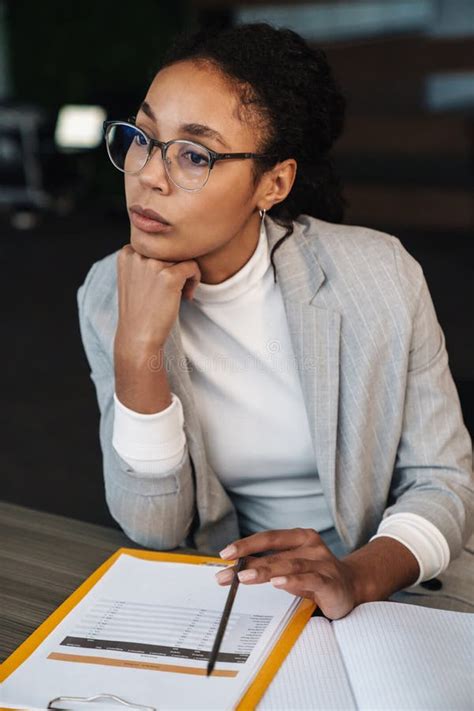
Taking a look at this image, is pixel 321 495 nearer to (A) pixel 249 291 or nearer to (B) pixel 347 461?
(B) pixel 347 461

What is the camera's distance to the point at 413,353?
134 cm

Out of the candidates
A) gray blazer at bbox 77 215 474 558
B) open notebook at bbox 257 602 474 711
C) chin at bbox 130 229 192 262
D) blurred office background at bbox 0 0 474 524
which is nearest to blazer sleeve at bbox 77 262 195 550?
gray blazer at bbox 77 215 474 558

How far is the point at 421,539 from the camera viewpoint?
118 centimetres

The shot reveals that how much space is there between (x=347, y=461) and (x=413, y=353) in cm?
19

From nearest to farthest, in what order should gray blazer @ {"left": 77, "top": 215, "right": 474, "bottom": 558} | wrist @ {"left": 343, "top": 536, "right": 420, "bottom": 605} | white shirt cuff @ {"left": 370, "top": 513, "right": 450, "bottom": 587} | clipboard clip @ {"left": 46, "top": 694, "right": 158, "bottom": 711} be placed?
clipboard clip @ {"left": 46, "top": 694, "right": 158, "bottom": 711} → wrist @ {"left": 343, "top": 536, "right": 420, "bottom": 605} → white shirt cuff @ {"left": 370, "top": 513, "right": 450, "bottom": 587} → gray blazer @ {"left": 77, "top": 215, "right": 474, "bottom": 558}

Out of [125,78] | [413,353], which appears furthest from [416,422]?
[125,78]

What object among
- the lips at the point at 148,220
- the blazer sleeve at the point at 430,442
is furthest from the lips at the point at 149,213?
the blazer sleeve at the point at 430,442

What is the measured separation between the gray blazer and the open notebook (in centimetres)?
34

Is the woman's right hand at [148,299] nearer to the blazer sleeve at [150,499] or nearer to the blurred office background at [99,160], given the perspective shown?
the blazer sleeve at [150,499]

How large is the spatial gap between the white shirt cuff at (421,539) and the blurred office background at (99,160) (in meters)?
1.85

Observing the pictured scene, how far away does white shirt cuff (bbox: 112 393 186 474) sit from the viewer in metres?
1.25

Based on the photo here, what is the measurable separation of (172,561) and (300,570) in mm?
193

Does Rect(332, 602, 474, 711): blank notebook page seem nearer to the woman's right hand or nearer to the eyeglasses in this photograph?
the woman's right hand

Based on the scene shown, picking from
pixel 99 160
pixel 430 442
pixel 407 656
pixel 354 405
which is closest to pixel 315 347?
pixel 354 405
